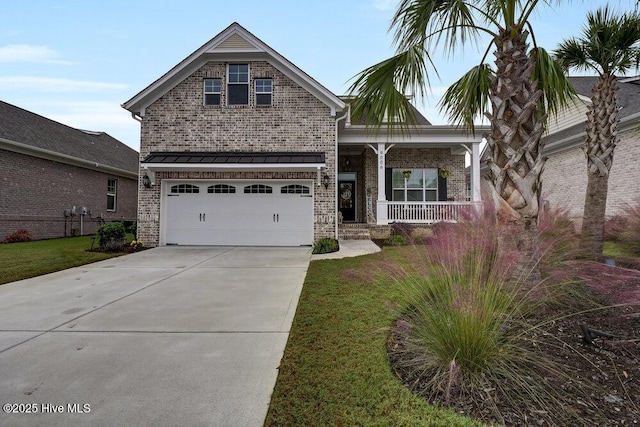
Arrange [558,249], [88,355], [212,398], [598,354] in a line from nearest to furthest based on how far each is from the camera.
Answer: [212,398] → [598,354] → [88,355] → [558,249]

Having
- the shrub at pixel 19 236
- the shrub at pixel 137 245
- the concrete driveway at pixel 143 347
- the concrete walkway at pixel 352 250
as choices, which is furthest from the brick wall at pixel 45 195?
the concrete walkway at pixel 352 250

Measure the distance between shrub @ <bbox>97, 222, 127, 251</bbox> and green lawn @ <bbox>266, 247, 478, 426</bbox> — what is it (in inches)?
357

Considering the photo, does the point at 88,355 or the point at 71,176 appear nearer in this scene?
the point at 88,355

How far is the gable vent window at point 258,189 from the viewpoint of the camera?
11992 millimetres

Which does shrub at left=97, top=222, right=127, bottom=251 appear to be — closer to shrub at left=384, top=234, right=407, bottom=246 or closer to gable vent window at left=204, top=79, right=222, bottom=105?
gable vent window at left=204, top=79, right=222, bottom=105

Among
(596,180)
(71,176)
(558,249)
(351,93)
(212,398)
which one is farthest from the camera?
(71,176)

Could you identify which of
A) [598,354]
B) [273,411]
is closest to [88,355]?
[273,411]

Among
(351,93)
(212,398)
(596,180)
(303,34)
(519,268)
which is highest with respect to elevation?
(303,34)

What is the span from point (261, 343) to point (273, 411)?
122 cm

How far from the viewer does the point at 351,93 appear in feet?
14.7

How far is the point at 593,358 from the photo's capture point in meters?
2.67

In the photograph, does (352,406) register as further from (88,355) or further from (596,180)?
(596,180)

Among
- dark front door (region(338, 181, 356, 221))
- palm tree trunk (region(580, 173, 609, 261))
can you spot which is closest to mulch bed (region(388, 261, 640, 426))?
palm tree trunk (region(580, 173, 609, 261))

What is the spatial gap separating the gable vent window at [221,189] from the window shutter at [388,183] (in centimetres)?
686
